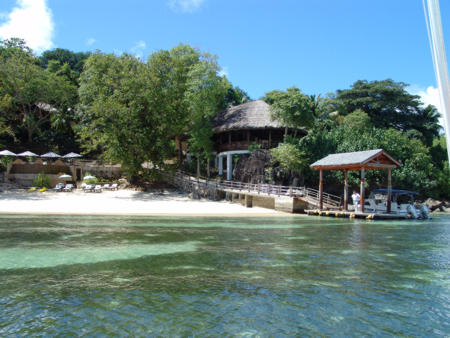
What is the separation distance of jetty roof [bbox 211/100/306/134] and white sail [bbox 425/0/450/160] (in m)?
27.8

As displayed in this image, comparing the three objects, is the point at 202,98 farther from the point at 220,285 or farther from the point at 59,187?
the point at 220,285

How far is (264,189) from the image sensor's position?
85.8 feet

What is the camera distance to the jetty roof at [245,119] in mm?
31531

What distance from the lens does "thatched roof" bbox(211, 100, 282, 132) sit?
31.6 metres

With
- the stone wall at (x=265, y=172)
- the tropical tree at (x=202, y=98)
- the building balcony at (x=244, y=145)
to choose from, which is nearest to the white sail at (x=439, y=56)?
the stone wall at (x=265, y=172)

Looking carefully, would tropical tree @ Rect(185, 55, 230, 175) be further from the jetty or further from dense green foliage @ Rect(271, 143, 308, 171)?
dense green foliage @ Rect(271, 143, 308, 171)

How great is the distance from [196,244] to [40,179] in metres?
23.1

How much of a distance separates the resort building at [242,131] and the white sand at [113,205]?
720cm

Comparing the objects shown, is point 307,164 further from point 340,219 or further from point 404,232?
point 404,232

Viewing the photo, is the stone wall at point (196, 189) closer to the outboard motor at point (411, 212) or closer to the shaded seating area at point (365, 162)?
the shaded seating area at point (365, 162)

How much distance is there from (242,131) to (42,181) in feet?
63.1

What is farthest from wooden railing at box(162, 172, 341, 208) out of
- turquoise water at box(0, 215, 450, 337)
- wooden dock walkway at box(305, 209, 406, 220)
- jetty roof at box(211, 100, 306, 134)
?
turquoise water at box(0, 215, 450, 337)

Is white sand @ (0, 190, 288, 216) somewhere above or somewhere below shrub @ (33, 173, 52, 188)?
below

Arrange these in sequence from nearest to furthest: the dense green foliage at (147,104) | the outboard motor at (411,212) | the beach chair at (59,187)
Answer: the outboard motor at (411,212) → the dense green foliage at (147,104) → the beach chair at (59,187)
